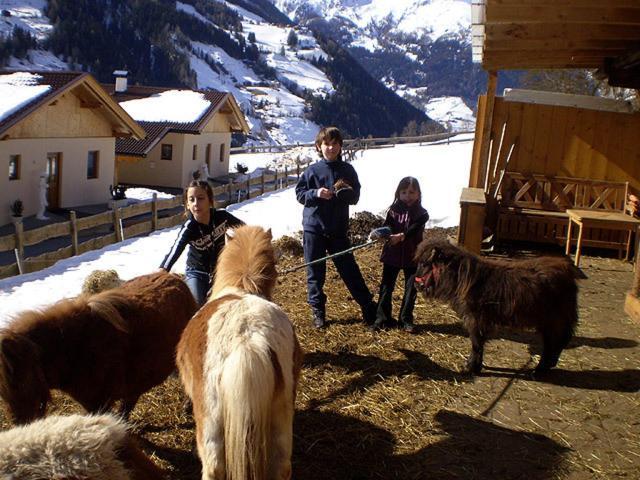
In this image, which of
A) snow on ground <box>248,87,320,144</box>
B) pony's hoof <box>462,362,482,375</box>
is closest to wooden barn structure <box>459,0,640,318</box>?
pony's hoof <box>462,362,482,375</box>

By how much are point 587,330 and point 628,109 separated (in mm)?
6204

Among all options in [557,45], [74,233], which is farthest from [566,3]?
[74,233]

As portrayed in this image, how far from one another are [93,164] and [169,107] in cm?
916

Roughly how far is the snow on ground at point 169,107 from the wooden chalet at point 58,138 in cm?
639

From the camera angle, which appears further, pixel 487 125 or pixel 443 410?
pixel 487 125

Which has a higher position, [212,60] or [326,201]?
[212,60]

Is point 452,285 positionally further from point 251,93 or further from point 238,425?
point 251,93

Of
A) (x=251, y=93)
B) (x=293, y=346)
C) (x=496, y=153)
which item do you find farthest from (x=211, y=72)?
(x=293, y=346)

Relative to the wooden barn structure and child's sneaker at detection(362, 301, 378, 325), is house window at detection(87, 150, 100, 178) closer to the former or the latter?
the wooden barn structure

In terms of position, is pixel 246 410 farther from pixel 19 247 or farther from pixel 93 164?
pixel 93 164

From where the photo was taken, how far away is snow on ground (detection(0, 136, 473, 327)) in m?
9.05

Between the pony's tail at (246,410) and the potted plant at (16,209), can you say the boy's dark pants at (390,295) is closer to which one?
the pony's tail at (246,410)

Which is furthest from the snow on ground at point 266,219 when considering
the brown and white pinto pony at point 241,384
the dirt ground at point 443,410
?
the dirt ground at point 443,410

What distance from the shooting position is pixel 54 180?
23.0m
